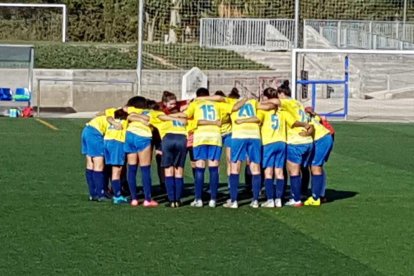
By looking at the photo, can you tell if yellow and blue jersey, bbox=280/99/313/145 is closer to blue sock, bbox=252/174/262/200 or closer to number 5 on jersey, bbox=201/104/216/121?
blue sock, bbox=252/174/262/200

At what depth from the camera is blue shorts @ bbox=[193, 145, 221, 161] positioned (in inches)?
559

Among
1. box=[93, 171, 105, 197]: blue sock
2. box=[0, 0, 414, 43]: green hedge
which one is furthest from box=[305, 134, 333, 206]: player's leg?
box=[0, 0, 414, 43]: green hedge

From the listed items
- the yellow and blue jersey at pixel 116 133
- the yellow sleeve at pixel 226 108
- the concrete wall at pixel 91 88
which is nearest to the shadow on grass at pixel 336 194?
the yellow sleeve at pixel 226 108

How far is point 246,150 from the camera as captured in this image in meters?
14.2

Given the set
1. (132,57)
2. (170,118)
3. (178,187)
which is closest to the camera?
(170,118)

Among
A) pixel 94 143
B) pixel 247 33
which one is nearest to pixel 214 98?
pixel 94 143

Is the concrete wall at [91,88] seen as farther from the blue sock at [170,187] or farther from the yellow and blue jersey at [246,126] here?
the yellow and blue jersey at [246,126]

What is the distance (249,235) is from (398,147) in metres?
12.8

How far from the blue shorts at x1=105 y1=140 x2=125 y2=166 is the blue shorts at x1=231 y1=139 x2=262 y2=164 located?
151 cm

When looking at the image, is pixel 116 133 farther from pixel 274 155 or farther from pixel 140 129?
pixel 274 155

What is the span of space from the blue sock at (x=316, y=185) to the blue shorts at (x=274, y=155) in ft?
2.06

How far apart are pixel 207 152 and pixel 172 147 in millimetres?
480

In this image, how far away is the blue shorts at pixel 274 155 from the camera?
46.8ft

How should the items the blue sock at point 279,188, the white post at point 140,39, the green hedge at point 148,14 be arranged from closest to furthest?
the blue sock at point 279,188 < the white post at point 140,39 < the green hedge at point 148,14
